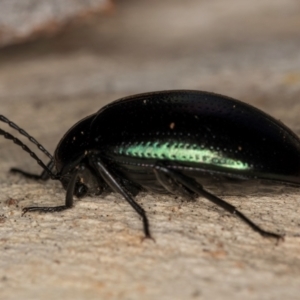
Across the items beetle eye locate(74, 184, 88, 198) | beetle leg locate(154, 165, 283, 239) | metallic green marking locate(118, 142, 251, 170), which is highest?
metallic green marking locate(118, 142, 251, 170)

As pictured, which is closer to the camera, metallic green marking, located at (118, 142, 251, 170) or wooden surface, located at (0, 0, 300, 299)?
wooden surface, located at (0, 0, 300, 299)

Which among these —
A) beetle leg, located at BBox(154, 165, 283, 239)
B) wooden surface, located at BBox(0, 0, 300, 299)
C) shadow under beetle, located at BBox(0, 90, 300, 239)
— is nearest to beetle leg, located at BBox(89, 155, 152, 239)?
shadow under beetle, located at BBox(0, 90, 300, 239)

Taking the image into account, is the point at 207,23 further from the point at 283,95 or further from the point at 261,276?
the point at 261,276

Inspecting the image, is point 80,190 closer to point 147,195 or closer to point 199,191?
point 147,195

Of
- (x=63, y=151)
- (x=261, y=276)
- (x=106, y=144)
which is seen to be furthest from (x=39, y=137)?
(x=261, y=276)

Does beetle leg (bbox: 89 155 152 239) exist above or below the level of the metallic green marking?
below

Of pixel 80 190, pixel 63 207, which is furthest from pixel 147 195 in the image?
pixel 63 207

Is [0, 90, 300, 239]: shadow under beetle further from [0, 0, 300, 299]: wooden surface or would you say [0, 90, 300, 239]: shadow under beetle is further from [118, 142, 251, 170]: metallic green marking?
[0, 0, 300, 299]: wooden surface
